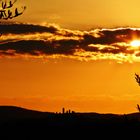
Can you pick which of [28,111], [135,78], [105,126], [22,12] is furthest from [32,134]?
[28,111]

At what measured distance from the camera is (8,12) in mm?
47406

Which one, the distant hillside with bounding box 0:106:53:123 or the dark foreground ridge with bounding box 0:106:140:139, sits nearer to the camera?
the dark foreground ridge with bounding box 0:106:140:139

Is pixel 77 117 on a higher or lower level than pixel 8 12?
lower

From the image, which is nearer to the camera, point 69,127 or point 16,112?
point 69,127

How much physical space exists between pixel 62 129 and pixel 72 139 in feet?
8.35

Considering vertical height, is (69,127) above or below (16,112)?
below

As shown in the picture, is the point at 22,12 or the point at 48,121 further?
the point at 48,121

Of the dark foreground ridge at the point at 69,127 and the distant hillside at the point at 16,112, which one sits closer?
the dark foreground ridge at the point at 69,127

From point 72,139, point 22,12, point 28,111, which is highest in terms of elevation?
point 28,111

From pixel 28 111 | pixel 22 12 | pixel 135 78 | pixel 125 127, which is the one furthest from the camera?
pixel 28 111

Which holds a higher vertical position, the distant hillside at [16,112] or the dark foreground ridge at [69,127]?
the distant hillside at [16,112]

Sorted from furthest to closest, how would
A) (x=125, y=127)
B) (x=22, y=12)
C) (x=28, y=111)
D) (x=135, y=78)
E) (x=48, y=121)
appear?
1. (x=28, y=111)
2. (x=48, y=121)
3. (x=125, y=127)
4. (x=22, y=12)
5. (x=135, y=78)

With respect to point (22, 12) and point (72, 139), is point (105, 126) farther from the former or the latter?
point (22, 12)

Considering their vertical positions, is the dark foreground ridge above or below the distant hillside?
below
